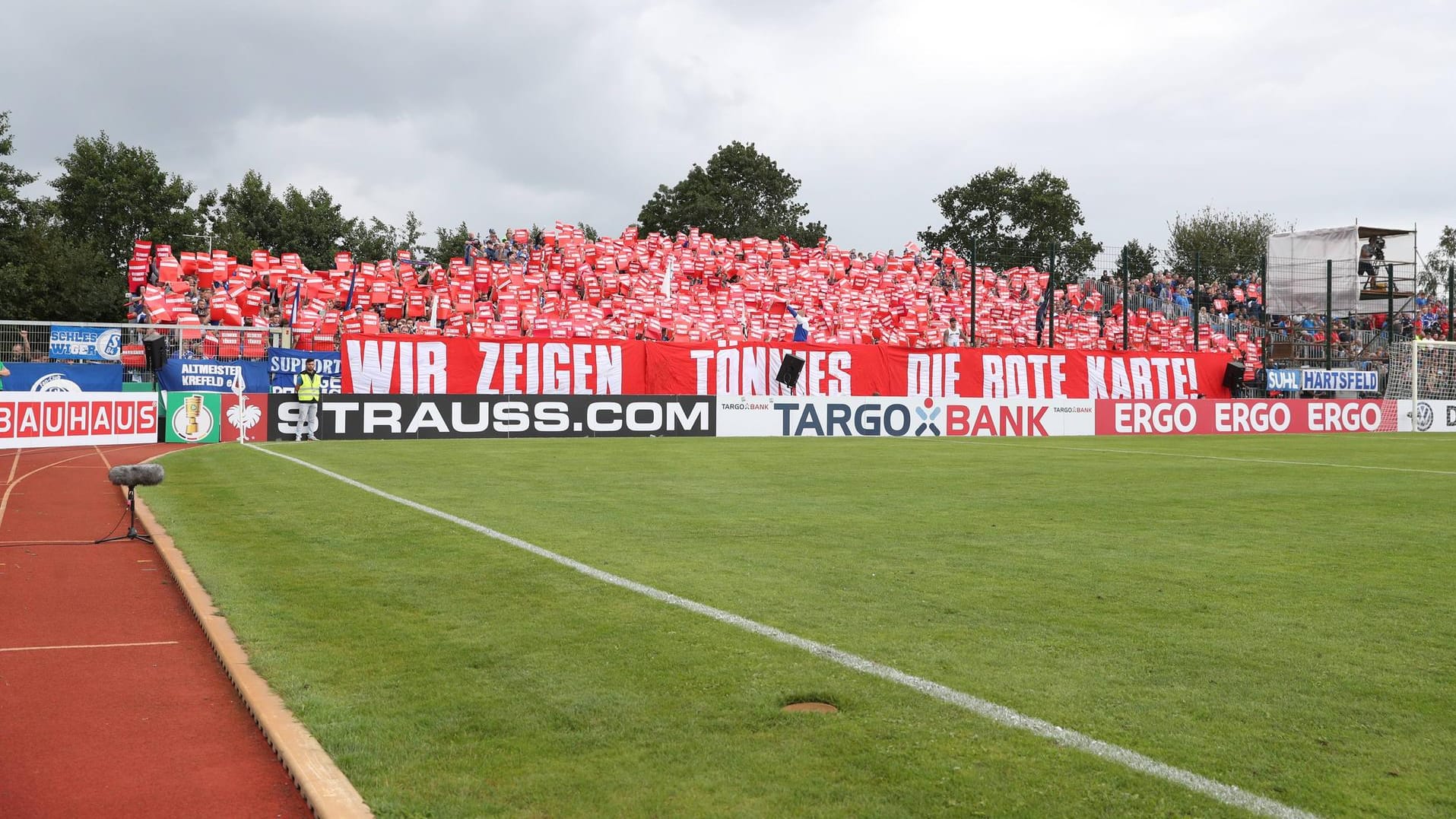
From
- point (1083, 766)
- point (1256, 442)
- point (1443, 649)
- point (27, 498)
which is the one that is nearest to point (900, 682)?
point (1083, 766)

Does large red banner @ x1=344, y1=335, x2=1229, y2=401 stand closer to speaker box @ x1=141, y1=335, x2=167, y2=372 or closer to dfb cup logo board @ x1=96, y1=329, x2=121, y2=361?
speaker box @ x1=141, y1=335, x2=167, y2=372

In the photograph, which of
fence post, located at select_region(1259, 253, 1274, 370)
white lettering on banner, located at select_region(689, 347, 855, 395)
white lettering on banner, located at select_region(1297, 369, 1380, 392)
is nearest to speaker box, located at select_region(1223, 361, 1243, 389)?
Answer: fence post, located at select_region(1259, 253, 1274, 370)

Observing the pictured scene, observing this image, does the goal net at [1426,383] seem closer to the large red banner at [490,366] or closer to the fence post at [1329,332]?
the fence post at [1329,332]

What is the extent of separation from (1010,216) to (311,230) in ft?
143

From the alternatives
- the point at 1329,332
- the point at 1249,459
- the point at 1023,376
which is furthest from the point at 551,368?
the point at 1329,332

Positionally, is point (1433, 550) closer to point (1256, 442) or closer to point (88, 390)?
point (1256, 442)

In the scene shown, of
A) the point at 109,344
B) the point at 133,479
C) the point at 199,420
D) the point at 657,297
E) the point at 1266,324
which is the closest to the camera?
the point at 133,479

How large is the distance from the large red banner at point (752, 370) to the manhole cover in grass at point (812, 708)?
27.1 metres

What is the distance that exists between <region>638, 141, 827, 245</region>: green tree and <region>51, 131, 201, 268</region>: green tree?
29.6m

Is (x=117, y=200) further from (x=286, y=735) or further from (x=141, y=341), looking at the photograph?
(x=286, y=735)

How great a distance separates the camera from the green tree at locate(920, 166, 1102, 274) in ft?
240

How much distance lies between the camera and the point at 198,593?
25.6ft

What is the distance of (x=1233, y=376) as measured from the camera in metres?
39.7

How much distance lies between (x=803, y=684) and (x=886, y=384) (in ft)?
102
